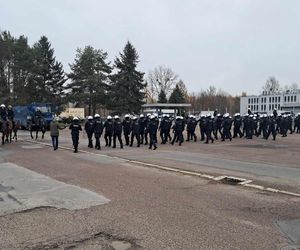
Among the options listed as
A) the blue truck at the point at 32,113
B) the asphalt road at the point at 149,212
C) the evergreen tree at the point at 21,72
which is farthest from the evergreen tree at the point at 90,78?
the asphalt road at the point at 149,212

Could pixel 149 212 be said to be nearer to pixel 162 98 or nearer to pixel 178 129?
pixel 178 129

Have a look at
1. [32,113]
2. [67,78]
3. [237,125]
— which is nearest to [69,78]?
[67,78]

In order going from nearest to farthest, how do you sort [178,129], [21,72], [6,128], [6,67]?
[6,128] → [178,129] → [6,67] → [21,72]

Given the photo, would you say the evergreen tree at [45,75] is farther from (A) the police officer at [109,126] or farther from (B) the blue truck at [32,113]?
(A) the police officer at [109,126]

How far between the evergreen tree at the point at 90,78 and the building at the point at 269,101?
64468 mm

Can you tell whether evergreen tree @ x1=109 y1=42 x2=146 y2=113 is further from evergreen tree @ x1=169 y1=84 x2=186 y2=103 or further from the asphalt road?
the asphalt road

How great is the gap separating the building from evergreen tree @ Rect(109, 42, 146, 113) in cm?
6152

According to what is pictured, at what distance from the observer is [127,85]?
73250 millimetres

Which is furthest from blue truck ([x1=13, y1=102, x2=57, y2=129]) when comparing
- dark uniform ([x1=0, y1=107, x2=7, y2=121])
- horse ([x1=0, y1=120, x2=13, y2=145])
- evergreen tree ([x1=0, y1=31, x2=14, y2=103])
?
evergreen tree ([x1=0, y1=31, x2=14, y2=103])

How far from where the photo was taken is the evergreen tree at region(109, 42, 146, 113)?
72.7 meters

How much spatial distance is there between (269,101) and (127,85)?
75845 mm

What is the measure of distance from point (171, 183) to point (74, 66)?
69234 millimetres

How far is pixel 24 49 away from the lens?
7306 cm

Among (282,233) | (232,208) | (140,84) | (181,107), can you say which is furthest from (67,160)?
(181,107)
